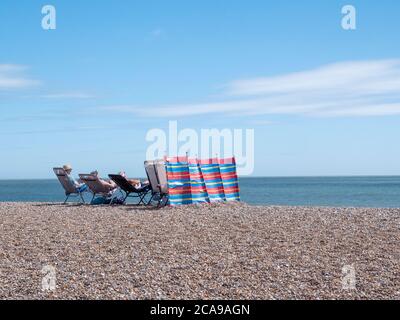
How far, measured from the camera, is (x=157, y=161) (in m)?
15.9

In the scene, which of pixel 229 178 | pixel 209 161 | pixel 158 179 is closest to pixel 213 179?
pixel 209 161

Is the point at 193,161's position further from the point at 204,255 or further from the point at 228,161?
the point at 204,255

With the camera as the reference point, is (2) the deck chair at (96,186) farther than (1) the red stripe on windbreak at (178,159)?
Yes

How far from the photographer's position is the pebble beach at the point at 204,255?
618 cm

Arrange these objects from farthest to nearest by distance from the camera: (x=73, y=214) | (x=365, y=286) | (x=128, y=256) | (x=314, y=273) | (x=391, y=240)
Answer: (x=73, y=214)
(x=391, y=240)
(x=128, y=256)
(x=314, y=273)
(x=365, y=286)

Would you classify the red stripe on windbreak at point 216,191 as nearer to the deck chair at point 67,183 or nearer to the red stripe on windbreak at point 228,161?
the red stripe on windbreak at point 228,161

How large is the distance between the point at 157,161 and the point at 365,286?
10069 mm

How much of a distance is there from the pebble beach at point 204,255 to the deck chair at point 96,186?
332 centimetres

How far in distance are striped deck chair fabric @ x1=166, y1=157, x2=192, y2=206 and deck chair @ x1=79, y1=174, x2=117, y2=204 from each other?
6.82ft

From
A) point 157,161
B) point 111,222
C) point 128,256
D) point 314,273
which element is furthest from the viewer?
point 157,161

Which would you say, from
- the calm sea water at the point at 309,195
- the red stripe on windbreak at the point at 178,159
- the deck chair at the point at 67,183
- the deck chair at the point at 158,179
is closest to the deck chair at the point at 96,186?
the deck chair at the point at 67,183

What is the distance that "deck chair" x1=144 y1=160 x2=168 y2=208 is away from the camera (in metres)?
15.5
